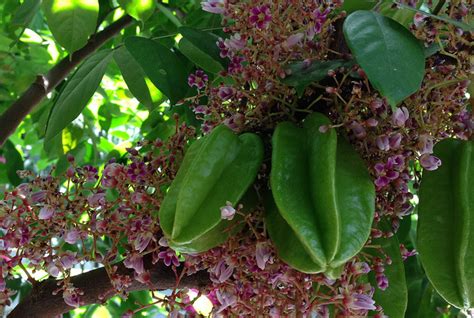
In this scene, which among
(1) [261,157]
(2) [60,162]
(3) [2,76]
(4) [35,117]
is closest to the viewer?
(1) [261,157]

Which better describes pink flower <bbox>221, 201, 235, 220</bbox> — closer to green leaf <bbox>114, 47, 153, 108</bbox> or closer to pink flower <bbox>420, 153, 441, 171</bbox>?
pink flower <bbox>420, 153, 441, 171</bbox>

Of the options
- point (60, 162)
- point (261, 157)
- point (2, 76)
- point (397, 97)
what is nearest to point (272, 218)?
point (261, 157)

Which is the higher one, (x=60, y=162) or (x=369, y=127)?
(x=369, y=127)

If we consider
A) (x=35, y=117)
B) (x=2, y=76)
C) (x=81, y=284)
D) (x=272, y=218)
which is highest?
(x=272, y=218)

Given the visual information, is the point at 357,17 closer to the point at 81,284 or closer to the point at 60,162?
the point at 81,284

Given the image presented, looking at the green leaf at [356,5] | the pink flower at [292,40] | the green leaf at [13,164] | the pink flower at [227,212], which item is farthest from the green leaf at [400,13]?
the green leaf at [13,164]
